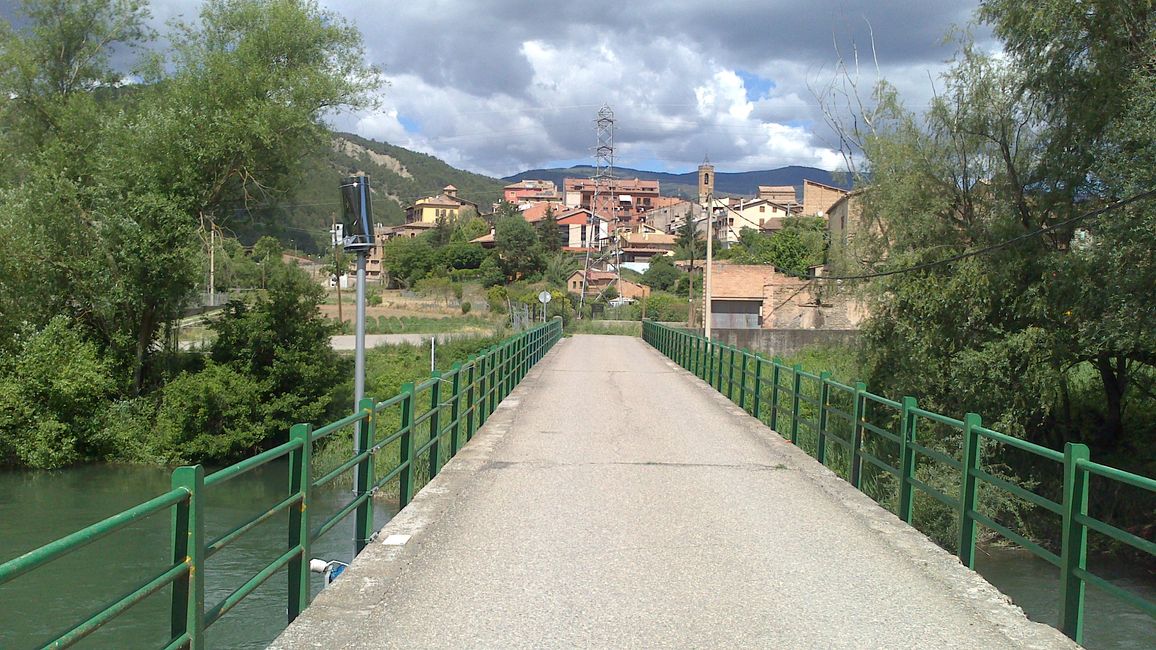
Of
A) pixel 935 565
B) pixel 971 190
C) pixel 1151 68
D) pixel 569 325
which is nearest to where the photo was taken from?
pixel 935 565

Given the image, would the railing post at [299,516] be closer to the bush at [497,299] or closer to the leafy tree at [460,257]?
the bush at [497,299]

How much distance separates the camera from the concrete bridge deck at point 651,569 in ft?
17.8

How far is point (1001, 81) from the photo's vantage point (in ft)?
71.4

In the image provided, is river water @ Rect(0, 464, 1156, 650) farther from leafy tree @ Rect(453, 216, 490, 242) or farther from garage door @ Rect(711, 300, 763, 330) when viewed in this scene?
leafy tree @ Rect(453, 216, 490, 242)

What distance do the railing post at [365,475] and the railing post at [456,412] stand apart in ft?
12.0

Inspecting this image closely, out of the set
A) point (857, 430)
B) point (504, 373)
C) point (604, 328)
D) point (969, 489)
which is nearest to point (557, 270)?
point (604, 328)

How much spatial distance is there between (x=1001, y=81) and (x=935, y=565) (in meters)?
17.7

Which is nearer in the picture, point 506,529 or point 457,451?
point 506,529

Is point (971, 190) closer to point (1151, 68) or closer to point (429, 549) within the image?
point (1151, 68)

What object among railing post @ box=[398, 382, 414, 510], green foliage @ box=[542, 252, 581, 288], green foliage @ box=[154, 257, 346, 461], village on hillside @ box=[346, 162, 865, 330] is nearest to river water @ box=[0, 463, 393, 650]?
railing post @ box=[398, 382, 414, 510]

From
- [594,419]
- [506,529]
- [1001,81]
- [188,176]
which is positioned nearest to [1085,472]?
[506,529]

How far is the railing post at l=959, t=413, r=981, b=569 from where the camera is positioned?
711 cm

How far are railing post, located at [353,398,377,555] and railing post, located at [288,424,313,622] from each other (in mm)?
1186

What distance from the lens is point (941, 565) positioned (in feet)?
23.4
